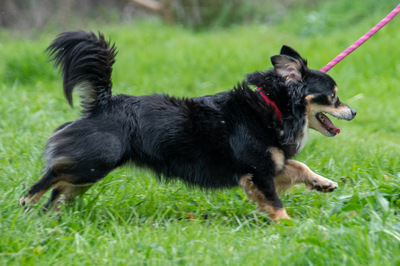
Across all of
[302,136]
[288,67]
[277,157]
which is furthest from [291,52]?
[277,157]

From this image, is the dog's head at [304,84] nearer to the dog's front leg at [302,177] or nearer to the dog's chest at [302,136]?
the dog's chest at [302,136]

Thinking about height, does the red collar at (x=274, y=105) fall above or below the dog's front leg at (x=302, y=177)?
above

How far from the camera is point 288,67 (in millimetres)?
3941

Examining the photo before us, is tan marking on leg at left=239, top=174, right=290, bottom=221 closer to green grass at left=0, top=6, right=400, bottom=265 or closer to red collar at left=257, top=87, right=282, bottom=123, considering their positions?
green grass at left=0, top=6, right=400, bottom=265

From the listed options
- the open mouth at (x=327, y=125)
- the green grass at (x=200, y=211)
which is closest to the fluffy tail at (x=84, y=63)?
the green grass at (x=200, y=211)

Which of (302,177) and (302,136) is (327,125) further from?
(302,177)

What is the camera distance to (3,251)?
3082mm

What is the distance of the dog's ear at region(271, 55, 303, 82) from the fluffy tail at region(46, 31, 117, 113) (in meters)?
1.28

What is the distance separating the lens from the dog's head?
393 centimetres

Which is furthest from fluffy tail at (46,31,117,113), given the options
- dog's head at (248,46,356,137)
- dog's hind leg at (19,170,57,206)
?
dog's head at (248,46,356,137)

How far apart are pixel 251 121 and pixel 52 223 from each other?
1.63 meters

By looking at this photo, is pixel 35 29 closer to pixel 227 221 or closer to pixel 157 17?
pixel 157 17

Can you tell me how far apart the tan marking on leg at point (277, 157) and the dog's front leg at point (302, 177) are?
12cm

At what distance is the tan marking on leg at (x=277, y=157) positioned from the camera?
3875mm
